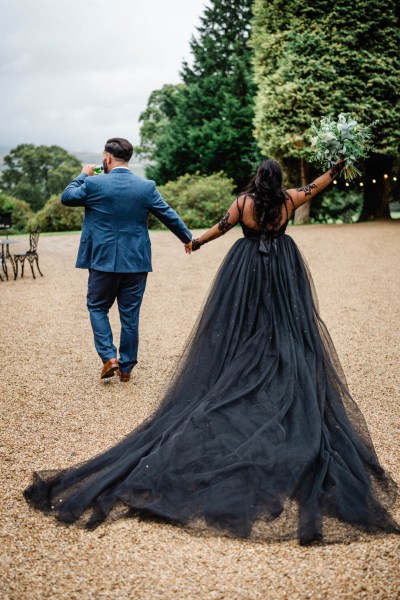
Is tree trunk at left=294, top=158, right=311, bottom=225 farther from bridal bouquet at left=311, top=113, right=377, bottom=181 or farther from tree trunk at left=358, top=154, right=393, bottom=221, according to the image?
bridal bouquet at left=311, top=113, right=377, bottom=181

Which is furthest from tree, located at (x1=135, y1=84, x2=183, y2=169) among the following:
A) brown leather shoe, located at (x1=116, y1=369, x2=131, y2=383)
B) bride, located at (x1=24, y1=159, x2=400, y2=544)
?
bride, located at (x1=24, y1=159, x2=400, y2=544)

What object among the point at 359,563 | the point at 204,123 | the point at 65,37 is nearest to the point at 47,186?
the point at 65,37

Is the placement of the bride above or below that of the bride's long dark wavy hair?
below

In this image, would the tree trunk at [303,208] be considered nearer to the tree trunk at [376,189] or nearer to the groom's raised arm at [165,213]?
the tree trunk at [376,189]

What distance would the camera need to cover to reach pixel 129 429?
414 centimetres

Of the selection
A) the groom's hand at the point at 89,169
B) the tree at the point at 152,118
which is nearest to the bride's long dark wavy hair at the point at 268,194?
the groom's hand at the point at 89,169

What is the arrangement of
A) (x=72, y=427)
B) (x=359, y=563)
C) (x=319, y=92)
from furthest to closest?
(x=319, y=92) < (x=72, y=427) < (x=359, y=563)

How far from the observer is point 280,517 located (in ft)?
9.34

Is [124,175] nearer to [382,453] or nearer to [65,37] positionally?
[382,453]

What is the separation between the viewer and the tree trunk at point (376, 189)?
18308 mm

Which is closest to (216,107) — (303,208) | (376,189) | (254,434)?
(303,208)

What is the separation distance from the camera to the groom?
15.8ft

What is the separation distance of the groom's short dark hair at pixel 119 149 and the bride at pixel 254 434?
108 cm

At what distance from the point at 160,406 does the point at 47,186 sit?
4343 centimetres
